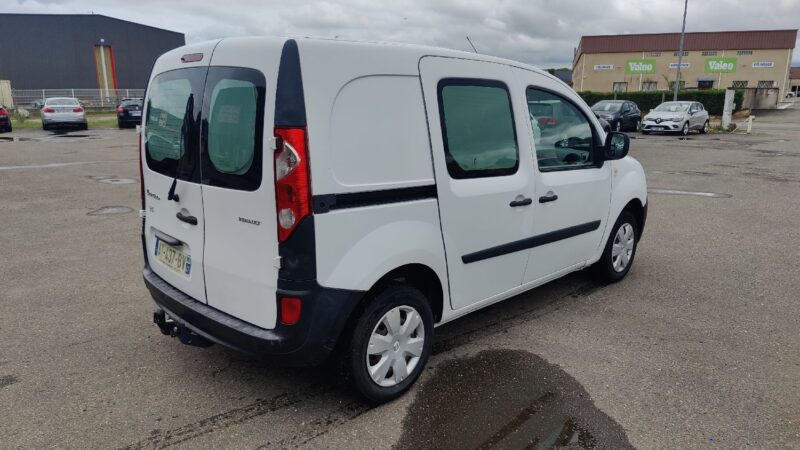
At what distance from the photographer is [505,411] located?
3.00m

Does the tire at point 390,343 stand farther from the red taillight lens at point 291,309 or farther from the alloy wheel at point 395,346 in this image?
the red taillight lens at point 291,309

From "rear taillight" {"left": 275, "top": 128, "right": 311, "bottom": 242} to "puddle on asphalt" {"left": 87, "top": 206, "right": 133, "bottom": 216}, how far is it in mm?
6148

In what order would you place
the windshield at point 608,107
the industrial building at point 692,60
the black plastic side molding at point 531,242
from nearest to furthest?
the black plastic side molding at point 531,242
the windshield at point 608,107
the industrial building at point 692,60

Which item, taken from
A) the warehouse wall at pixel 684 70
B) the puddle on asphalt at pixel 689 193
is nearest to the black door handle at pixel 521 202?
the puddle on asphalt at pixel 689 193

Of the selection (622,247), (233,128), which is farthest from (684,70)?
(233,128)

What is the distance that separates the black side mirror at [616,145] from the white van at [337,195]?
0.87 meters

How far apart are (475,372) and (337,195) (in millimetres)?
1517

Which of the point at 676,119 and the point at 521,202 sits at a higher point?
the point at 676,119

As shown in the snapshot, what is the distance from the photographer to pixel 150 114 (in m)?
3.40

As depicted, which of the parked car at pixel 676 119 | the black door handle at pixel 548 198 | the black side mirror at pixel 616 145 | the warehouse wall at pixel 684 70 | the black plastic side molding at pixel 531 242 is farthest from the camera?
the warehouse wall at pixel 684 70

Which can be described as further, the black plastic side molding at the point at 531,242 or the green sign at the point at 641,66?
the green sign at the point at 641,66

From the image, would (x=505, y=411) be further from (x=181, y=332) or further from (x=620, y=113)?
(x=620, y=113)

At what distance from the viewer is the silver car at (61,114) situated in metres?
23.7

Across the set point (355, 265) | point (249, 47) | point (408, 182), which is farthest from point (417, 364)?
point (249, 47)
